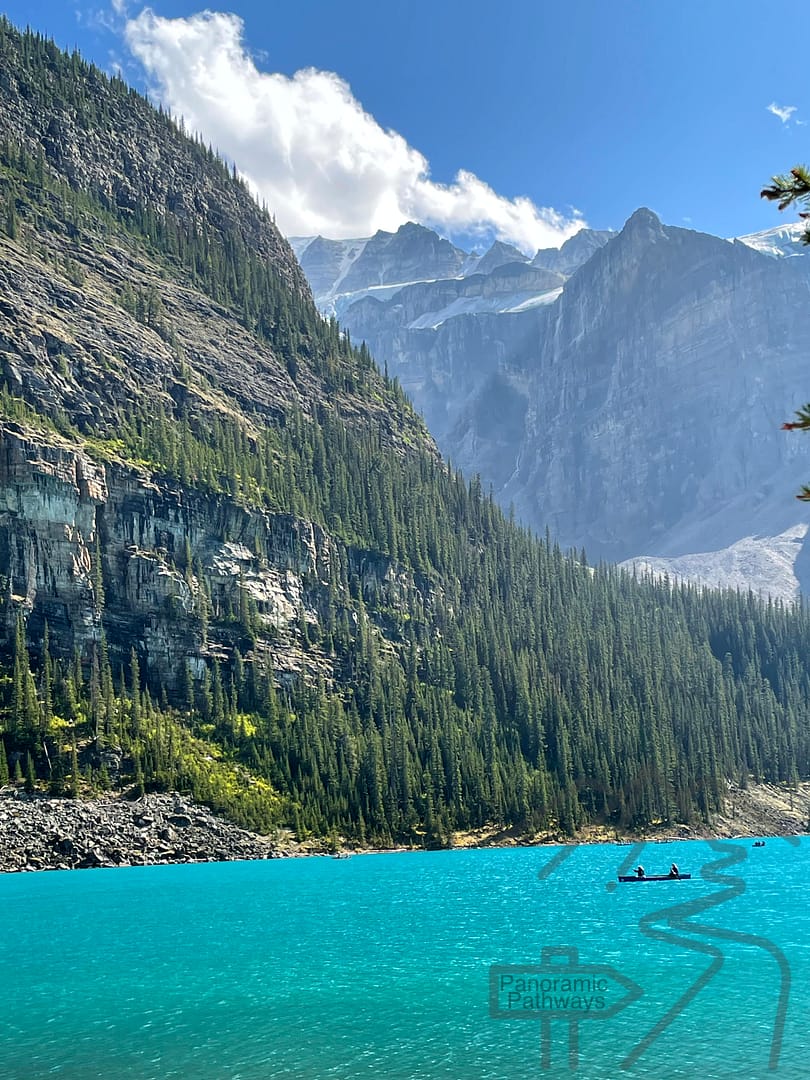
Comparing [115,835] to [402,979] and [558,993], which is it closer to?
[402,979]

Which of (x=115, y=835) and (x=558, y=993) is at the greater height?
(x=115, y=835)

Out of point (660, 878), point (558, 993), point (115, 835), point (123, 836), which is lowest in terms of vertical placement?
point (660, 878)

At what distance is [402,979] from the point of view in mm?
67062

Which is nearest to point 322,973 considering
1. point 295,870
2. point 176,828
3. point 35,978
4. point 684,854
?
point 35,978

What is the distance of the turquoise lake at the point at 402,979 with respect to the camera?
48.7 metres

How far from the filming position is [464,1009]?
189 feet

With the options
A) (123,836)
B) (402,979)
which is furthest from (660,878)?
(123,836)

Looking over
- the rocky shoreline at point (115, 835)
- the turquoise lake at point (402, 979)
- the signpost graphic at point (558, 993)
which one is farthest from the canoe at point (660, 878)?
the rocky shoreline at point (115, 835)

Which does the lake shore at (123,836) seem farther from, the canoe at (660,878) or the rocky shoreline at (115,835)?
the canoe at (660,878)

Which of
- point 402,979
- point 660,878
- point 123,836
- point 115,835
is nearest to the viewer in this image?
point 402,979

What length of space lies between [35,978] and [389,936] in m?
29.2

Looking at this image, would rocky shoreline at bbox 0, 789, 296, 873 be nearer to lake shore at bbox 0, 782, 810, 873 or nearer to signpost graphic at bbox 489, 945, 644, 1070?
lake shore at bbox 0, 782, 810, 873

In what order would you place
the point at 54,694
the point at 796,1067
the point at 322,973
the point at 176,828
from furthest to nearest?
1. the point at 54,694
2. the point at 176,828
3. the point at 322,973
4. the point at 796,1067

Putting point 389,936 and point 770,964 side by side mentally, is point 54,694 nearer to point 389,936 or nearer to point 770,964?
point 389,936
